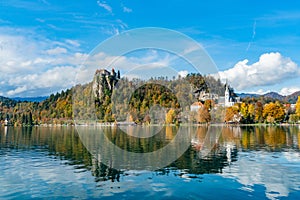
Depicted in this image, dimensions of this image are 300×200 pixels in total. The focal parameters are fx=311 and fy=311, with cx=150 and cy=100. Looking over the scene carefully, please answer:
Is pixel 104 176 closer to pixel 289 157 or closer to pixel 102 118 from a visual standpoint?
pixel 289 157

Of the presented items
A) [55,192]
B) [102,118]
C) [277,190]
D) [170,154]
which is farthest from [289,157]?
[102,118]

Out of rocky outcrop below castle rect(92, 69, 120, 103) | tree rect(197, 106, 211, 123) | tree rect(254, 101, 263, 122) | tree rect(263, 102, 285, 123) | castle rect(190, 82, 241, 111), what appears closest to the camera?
rocky outcrop below castle rect(92, 69, 120, 103)

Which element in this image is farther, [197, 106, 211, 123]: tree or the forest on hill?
the forest on hill

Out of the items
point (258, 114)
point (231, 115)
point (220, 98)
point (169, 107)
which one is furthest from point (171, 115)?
point (220, 98)

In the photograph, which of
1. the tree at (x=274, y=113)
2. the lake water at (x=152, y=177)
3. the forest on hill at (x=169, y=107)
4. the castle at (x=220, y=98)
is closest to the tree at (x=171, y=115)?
the forest on hill at (x=169, y=107)

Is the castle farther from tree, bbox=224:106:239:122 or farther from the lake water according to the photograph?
the lake water

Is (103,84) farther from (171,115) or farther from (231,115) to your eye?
(231,115)

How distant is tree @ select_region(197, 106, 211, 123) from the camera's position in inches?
5015

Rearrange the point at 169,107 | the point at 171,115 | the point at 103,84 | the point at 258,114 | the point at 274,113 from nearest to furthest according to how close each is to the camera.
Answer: the point at 103,84 < the point at 274,113 < the point at 258,114 < the point at 171,115 < the point at 169,107

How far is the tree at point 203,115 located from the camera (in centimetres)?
12738

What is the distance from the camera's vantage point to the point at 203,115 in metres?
127

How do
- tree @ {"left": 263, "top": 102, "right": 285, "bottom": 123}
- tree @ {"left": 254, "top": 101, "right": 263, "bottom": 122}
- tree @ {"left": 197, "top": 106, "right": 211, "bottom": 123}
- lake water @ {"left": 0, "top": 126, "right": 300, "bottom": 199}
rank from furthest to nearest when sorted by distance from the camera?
tree @ {"left": 254, "top": 101, "right": 263, "bottom": 122}, tree @ {"left": 263, "top": 102, "right": 285, "bottom": 123}, tree @ {"left": 197, "top": 106, "right": 211, "bottom": 123}, lake water @ {"left": 0, "top": 126, "right": 300, "bottom": 199}

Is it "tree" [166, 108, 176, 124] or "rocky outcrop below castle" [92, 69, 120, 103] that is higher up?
"rocky outcrop below castle" [92, 69, 120, 103]

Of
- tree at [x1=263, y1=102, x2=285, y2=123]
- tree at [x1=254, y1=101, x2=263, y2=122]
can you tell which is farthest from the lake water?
tree at [x1=254, y1=101, x2=263, y2=122]
